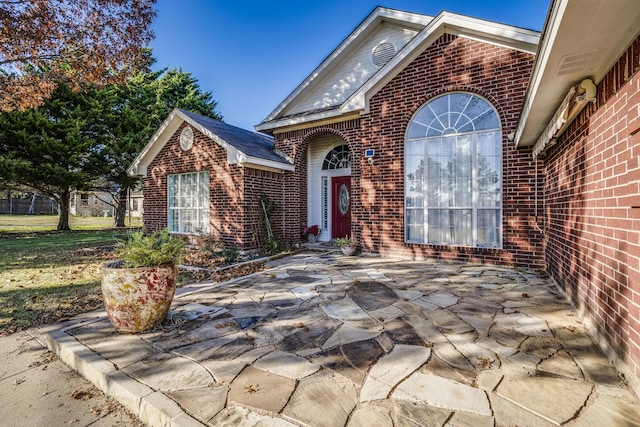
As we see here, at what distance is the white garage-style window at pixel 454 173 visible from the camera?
21.9 feet

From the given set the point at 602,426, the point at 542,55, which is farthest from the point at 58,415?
the point at 542,55

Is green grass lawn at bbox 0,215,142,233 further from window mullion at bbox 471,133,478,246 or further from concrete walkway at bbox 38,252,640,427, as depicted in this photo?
window mullion at bbox 471,133,478,246

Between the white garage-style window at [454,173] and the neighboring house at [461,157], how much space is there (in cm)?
3

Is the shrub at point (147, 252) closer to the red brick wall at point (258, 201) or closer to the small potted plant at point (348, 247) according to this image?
the red brick wall at point (258, 201)

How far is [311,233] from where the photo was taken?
33.6ft

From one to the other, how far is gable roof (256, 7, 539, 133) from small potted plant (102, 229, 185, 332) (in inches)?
246

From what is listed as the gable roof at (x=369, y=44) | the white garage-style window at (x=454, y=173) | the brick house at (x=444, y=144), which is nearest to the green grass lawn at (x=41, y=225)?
the gable roof at (x=369, y=44)

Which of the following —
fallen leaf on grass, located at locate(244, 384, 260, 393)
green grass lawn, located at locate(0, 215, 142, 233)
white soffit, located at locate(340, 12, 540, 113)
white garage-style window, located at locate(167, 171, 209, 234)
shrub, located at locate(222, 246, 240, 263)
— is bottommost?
fallen leaf on grass, located at locate(244, 384, 260, 393)

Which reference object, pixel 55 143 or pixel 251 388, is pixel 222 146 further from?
pixel 55 143

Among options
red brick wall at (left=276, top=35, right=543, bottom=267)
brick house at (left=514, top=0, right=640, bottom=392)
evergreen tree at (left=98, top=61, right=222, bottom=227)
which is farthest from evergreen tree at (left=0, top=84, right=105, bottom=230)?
brick house at (left=514, top=0, right=640, bottom=392)

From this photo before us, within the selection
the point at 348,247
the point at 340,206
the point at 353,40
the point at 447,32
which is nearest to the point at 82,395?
the point at 348,247

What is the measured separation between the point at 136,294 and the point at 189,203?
719 cm

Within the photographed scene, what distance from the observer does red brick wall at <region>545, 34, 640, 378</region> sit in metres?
2.38

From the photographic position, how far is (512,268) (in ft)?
20.9
